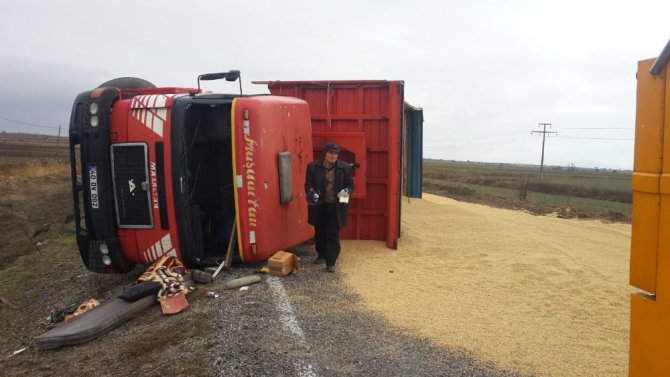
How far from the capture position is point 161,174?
240 inches

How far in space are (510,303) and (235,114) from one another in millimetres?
3966

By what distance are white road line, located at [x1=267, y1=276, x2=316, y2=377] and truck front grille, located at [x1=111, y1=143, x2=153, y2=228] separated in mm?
1834

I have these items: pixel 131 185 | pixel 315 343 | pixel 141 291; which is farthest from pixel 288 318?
pixel 131 185

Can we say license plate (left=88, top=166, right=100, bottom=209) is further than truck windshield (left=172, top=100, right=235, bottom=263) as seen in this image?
Yes

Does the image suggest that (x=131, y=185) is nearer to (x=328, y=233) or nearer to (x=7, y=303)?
(x=328, y=233)

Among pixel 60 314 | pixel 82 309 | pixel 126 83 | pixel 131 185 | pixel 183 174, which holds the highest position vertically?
pixel 126 83

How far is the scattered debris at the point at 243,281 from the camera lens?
5722mm

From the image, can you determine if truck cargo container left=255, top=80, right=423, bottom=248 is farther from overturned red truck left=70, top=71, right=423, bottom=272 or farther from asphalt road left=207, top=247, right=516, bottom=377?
asphalt road left=207, top=247, right=516, bottom=377

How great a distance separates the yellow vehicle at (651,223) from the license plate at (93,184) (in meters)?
5.90

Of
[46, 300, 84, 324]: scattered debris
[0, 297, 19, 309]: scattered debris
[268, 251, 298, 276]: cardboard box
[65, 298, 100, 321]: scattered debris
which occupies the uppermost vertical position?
[268, 251, 298, 276]: cardboard box

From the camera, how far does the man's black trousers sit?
22.0ft

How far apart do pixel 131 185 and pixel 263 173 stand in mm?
1671

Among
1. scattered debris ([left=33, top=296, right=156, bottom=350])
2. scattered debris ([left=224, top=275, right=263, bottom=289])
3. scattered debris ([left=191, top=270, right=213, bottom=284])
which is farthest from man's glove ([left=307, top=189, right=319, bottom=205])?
scattered debris ([left=33, top=296, right=156, bottom=350])

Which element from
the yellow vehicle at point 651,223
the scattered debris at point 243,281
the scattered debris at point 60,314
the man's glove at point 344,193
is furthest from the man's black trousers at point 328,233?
the yellow vehicle at point 651,223
